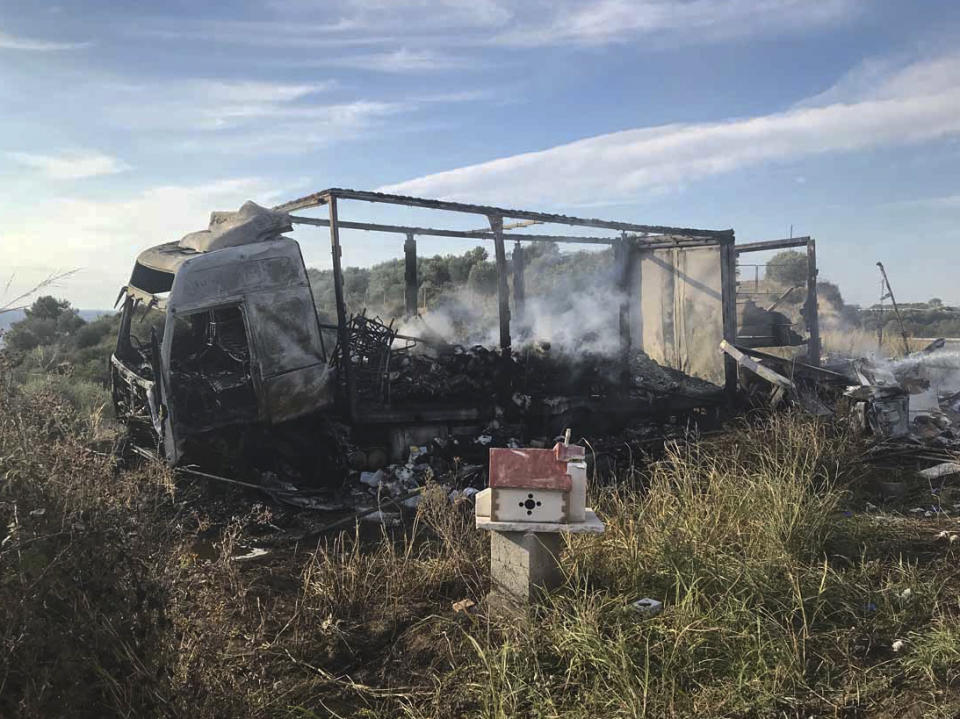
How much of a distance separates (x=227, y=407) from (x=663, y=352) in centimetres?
933

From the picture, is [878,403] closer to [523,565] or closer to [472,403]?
[472,403]

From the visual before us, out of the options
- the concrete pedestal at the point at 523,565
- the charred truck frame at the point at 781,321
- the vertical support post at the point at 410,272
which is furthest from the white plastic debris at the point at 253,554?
the charred truck frame at the point at 781,321

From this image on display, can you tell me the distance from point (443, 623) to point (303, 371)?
4.13 meters

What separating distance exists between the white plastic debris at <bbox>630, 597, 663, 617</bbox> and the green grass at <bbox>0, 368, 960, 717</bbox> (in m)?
0.07

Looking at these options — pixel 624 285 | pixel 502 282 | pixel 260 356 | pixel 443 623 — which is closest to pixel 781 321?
pixel 624 285

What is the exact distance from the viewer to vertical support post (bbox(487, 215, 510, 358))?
28.6ft

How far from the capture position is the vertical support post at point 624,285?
1079 centimetres

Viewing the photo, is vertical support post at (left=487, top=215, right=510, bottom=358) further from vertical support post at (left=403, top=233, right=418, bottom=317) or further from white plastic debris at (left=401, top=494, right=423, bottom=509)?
white plastic debris at (left=401, top=494, right=423, bottom=509)

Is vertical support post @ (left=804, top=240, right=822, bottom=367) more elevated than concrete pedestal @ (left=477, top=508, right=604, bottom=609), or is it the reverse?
vertical support post @ (left=804, top=240, right=822, bottom=367)

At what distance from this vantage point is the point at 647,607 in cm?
357

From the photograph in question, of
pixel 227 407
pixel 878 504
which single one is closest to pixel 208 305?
pixel 227 407

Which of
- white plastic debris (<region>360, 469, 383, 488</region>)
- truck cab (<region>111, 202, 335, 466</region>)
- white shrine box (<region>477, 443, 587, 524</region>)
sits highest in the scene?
truck cab (<region>111, 202, 335, 466</region>)

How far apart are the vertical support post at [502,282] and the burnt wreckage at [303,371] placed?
2 centimetres

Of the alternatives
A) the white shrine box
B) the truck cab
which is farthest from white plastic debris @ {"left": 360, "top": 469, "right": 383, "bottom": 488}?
the white shrine box
